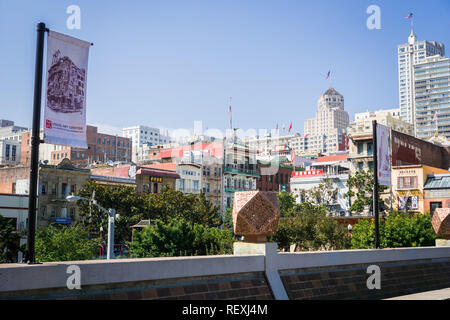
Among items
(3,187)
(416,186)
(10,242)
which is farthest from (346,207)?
(10,242)

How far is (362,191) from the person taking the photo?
239ft

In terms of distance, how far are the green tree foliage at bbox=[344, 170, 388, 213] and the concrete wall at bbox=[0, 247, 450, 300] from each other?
50884 mm

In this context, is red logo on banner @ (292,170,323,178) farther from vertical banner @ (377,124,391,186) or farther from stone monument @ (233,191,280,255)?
stone monument @ (233,191,280,255)

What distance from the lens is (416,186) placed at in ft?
224

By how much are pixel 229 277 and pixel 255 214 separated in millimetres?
1974

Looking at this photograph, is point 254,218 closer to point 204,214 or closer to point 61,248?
point 61,248

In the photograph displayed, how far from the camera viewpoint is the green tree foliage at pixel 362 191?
7138 cm

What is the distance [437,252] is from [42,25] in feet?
62.1

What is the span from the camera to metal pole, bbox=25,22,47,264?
10.6 metres

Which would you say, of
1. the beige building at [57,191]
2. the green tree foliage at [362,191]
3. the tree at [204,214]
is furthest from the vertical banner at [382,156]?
the green tree foliage at [362,191]

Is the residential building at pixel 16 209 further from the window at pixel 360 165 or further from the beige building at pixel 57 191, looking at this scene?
the window at pixel 360 165

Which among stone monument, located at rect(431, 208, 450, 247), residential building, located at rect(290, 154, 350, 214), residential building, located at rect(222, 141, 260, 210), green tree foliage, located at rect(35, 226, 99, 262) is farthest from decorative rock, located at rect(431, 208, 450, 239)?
residential building, located at rect(222, 141, 260, 210)

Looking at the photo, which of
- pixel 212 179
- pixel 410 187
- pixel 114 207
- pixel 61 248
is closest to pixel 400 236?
pixel 61 248
